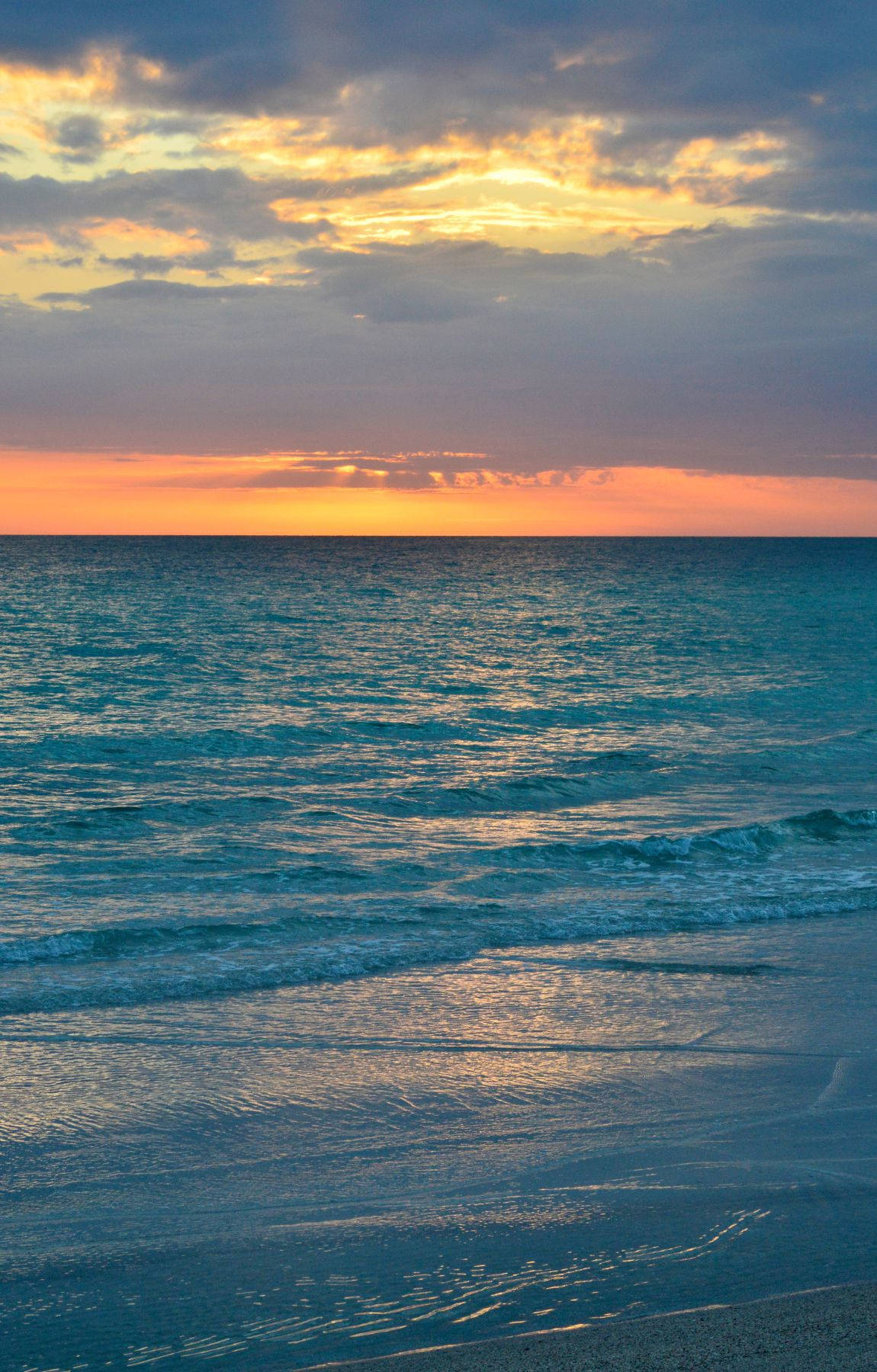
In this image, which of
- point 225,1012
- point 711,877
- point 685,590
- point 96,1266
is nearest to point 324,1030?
point 225,1012

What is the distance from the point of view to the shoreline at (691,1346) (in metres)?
3.63

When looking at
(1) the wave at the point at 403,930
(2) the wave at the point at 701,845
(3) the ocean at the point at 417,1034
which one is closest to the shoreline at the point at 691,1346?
(3) the ocean at the point at 417,1034

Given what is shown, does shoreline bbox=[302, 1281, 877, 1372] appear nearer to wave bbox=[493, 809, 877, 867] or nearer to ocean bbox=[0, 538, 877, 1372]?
ocean bbox=[0, 538, 877, 1372]

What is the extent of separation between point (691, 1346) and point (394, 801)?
1241 centimetres

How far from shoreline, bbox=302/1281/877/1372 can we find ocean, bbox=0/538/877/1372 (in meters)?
0.13

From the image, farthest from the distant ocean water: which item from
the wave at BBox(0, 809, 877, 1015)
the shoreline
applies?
the shoreline

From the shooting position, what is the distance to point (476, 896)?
1101 centimetres

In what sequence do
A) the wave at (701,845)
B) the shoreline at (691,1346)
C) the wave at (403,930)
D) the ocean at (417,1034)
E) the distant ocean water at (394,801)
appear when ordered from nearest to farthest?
the shoreline at (691,1346), the ocean at (417,1034), the wave at (403,930), the distant ocean water at (394,801), the wave at (701,845)

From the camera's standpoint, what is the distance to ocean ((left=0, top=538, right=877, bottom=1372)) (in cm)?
436

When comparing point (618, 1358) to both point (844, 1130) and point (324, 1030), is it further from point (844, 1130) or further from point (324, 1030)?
point (324, 1030)

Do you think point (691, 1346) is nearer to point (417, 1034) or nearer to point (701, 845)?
point (417, 1034)

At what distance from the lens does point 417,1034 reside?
280 inches

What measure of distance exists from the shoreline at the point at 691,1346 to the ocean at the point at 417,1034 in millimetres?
127

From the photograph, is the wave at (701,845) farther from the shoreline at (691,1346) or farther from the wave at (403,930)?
the shoreline at (691,1346)
